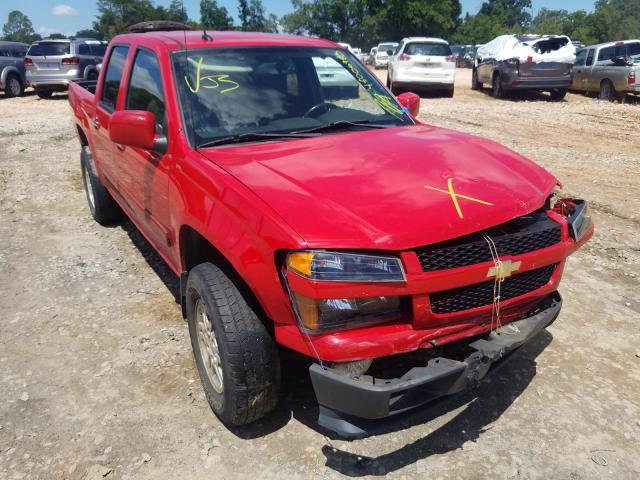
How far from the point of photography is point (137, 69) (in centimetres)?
395

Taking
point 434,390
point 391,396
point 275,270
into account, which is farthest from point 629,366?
point 275,270

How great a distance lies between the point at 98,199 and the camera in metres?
5.62

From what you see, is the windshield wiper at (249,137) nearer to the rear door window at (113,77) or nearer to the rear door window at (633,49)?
the rear door window at (113,77)

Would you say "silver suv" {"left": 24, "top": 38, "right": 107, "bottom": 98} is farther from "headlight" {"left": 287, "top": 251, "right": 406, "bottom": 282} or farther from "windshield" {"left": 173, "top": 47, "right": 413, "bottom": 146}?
"headlight" {"left": 287, "top": 251, "right": 406, "bottom": 282}

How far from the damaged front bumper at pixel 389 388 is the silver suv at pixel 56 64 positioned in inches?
641

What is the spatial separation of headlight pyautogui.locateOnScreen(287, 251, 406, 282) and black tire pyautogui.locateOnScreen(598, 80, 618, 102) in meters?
15.5

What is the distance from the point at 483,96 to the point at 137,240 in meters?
14.3

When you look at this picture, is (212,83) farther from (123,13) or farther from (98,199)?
(123,13)

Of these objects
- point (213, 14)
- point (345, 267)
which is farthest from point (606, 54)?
point (213, 14)

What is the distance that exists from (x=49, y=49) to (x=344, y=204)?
17451 millimetres

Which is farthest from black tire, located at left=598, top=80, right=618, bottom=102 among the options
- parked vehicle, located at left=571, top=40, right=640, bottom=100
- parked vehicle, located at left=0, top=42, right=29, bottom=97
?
parked vehicle, located at left=0, top=42, right=29, bottom=97

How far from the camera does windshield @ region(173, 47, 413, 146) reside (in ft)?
10.7

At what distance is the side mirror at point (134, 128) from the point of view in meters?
3.10

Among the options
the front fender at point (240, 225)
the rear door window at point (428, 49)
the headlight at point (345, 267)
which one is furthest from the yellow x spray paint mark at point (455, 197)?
the rear door window at point (428, 49)
